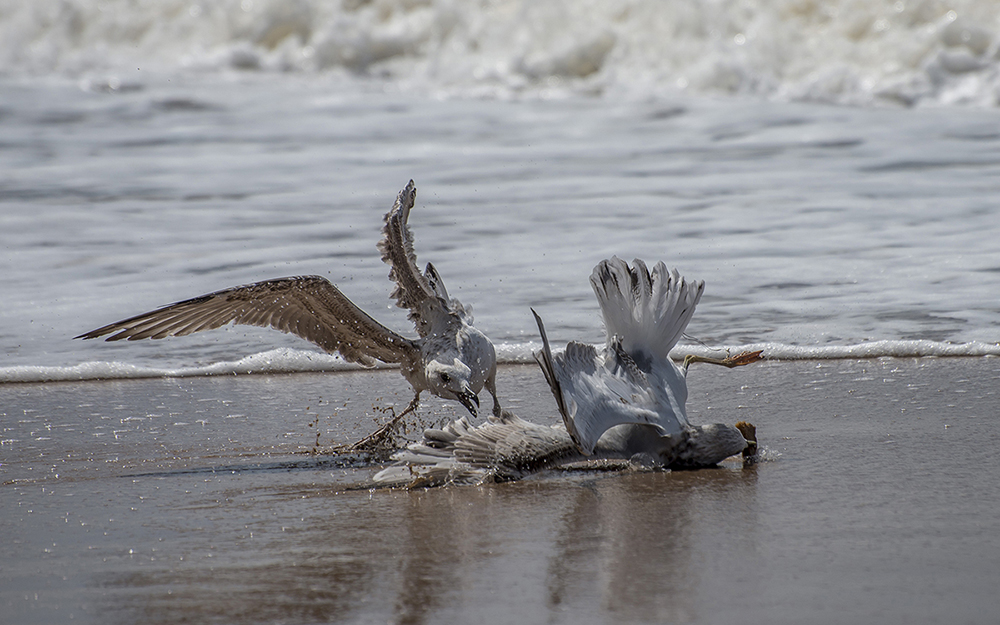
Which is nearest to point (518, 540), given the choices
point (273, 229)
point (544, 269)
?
point (544, 269)

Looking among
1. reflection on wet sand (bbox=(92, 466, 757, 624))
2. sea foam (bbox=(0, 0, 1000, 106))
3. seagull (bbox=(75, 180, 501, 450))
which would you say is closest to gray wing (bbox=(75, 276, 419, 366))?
seagull (bbox=(75, 180, 501, 450))

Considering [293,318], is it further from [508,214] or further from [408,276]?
[508,214]

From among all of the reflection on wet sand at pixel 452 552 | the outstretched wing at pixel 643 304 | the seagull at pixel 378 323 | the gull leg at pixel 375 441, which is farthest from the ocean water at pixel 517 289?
the outstretched wing at pixel 643 304

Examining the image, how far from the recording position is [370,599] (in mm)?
2395

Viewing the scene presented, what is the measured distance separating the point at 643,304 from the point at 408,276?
3.29ft

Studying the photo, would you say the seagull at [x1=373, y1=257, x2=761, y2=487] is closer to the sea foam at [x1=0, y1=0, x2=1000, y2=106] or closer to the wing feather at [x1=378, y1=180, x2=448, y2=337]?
the wing feather at [x1=378, y1=180, x2=448, y2=337]

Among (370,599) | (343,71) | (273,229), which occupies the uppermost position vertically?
(343,71)

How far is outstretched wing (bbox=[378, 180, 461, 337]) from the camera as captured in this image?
4160 millimetres

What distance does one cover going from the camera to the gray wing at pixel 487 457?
336cm

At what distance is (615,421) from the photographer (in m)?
3.22

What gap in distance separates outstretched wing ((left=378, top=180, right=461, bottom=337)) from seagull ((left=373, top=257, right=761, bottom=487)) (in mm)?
794

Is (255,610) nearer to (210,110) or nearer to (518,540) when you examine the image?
(518,540)

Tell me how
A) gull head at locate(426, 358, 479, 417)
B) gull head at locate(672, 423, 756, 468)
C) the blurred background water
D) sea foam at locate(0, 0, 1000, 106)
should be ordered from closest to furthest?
gull head at locate(672, 423, 756, 468), gull head at locate(426, 358, 479, 417), the blurred background water, sea foam at locate(0, 0, 1000, 106)

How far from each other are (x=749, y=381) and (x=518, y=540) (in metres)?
2.13
